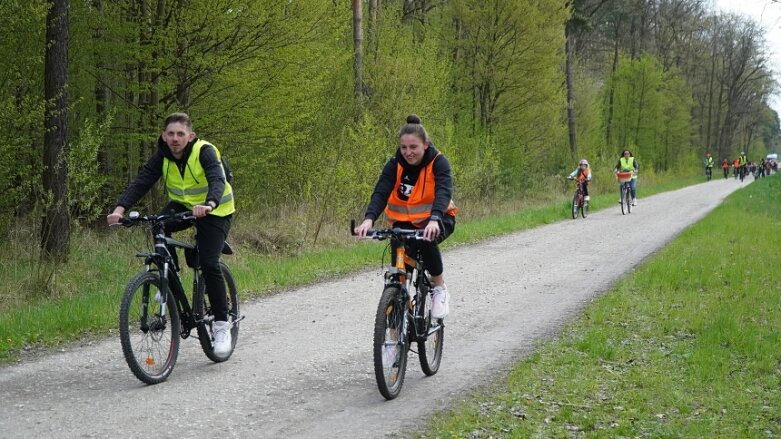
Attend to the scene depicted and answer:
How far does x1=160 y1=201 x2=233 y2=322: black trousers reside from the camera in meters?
6.34

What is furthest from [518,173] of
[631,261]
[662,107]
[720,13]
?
[720,13]

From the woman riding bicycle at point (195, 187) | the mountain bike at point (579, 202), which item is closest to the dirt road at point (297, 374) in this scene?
the woman riding bicycle at point (195, 187)

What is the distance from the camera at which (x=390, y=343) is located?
18.3 feet

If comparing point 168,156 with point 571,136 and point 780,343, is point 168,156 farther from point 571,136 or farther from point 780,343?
A: point 571,136

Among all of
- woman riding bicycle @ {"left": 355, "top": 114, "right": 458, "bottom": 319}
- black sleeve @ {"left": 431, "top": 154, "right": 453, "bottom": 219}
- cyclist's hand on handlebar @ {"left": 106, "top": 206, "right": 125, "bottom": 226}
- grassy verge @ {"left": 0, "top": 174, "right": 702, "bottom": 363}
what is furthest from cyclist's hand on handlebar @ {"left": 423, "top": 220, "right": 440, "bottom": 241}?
grassy verge @ {"left": 0, "top": 174, "right": 702, "bottom": 363}

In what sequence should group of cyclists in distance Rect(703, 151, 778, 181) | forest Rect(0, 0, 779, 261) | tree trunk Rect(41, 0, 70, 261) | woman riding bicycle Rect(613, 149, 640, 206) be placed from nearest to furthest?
tree trunk Rect(41, 0, 70, 261)
forest Rect(0, 0, 779, 261)
woman riding bicycle Rect(613, 149, 640, 206)
group of cyclists in distance Rect(703, 151, 778, 181)

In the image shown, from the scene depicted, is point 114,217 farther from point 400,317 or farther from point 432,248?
point 432,248

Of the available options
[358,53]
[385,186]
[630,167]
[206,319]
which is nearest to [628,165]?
[630,167]

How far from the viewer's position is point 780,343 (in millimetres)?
7102

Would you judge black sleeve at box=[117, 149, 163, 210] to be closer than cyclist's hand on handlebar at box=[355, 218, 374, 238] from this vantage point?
No

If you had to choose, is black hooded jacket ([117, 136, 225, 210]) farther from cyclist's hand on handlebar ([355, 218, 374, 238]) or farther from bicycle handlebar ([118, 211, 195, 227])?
cyclist's hand on handlebar ([355, 218, 374, 238])

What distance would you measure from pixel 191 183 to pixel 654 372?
4.11 meters

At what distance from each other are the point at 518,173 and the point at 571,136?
8.66 meters

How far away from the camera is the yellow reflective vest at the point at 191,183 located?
6.30 meters
